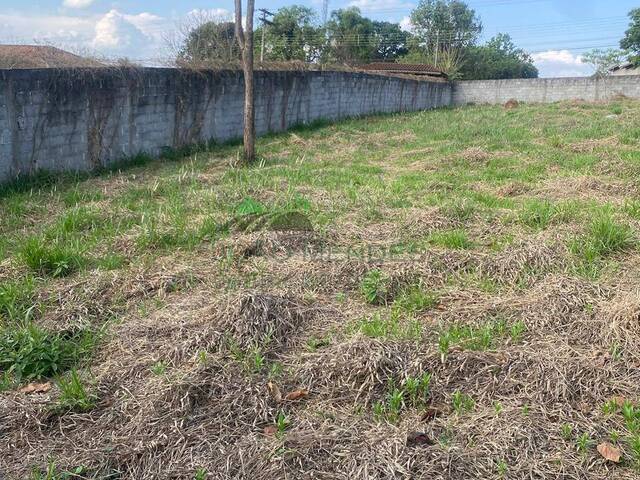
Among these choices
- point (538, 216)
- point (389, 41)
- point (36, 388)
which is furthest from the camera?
point (389, 41)

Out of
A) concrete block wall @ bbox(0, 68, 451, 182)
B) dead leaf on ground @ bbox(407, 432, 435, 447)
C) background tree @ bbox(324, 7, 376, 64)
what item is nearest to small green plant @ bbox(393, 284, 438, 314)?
dead leaf on ground @ bbox(407, 432, 435, 447)

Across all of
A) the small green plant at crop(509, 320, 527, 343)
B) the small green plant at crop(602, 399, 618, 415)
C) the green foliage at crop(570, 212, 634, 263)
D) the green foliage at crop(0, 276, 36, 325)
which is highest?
the green foliage at crop(570, 212, 634, 263)

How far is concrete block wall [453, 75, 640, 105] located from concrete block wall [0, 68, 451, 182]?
55.0ft

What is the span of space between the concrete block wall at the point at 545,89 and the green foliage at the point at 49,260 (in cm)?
2705

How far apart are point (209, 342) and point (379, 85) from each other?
18.6 m

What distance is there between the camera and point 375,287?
3.68 meters

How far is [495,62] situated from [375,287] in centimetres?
4819

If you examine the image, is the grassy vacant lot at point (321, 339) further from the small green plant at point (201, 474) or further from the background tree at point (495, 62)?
the background tree at point (495, 62)

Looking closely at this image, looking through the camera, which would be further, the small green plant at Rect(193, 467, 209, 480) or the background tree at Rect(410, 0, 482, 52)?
the background tree at Rect(410, 0, 482, 52)

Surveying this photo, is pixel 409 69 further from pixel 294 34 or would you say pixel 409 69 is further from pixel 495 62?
pixel 495 62

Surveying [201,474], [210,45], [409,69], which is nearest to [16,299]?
[201,474]

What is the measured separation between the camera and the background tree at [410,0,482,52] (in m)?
47.0

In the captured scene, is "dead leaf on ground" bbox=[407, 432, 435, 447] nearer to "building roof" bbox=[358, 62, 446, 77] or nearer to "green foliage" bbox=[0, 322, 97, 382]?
"green foliage" bbox=[0, 322, 97, 382]

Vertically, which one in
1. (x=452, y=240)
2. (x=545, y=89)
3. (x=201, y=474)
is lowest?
(x=201, y=474)
